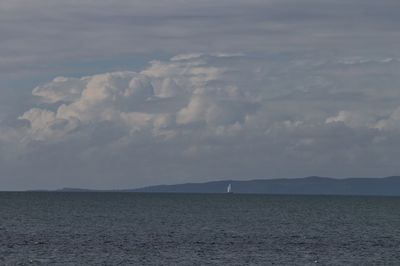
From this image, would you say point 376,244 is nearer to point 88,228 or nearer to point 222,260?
point 222,260

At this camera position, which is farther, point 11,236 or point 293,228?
point 293,228

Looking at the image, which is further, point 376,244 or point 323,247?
point 376,244

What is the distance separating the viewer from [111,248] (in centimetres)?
9981

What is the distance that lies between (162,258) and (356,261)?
21.9m

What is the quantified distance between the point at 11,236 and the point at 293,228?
51810 mm

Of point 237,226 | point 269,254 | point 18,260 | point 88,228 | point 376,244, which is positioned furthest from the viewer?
point 237,226

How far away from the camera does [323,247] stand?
10544 cm

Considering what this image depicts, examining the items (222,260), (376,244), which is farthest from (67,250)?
(376,244)

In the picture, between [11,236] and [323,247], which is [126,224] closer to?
[11,236]

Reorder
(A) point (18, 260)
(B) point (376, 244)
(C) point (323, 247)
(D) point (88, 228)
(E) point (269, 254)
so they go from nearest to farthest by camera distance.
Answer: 1. (A) point (18, 260)
2. (E) point (269, 254)
3. (C) point (323, 247)
4. (B) point (376, 244)
5. (D) point (88, 228)

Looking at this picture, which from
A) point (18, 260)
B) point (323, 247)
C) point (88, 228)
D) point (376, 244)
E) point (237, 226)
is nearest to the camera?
point (18, 260)

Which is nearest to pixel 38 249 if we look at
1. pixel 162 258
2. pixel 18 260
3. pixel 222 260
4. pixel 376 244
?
pixel 18 260

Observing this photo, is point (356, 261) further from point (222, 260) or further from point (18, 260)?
point (18, 260)

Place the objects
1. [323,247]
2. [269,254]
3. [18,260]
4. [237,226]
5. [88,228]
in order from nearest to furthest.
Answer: [18,260] < [269,254] < [323,247] < [88,228] < [237,226]
